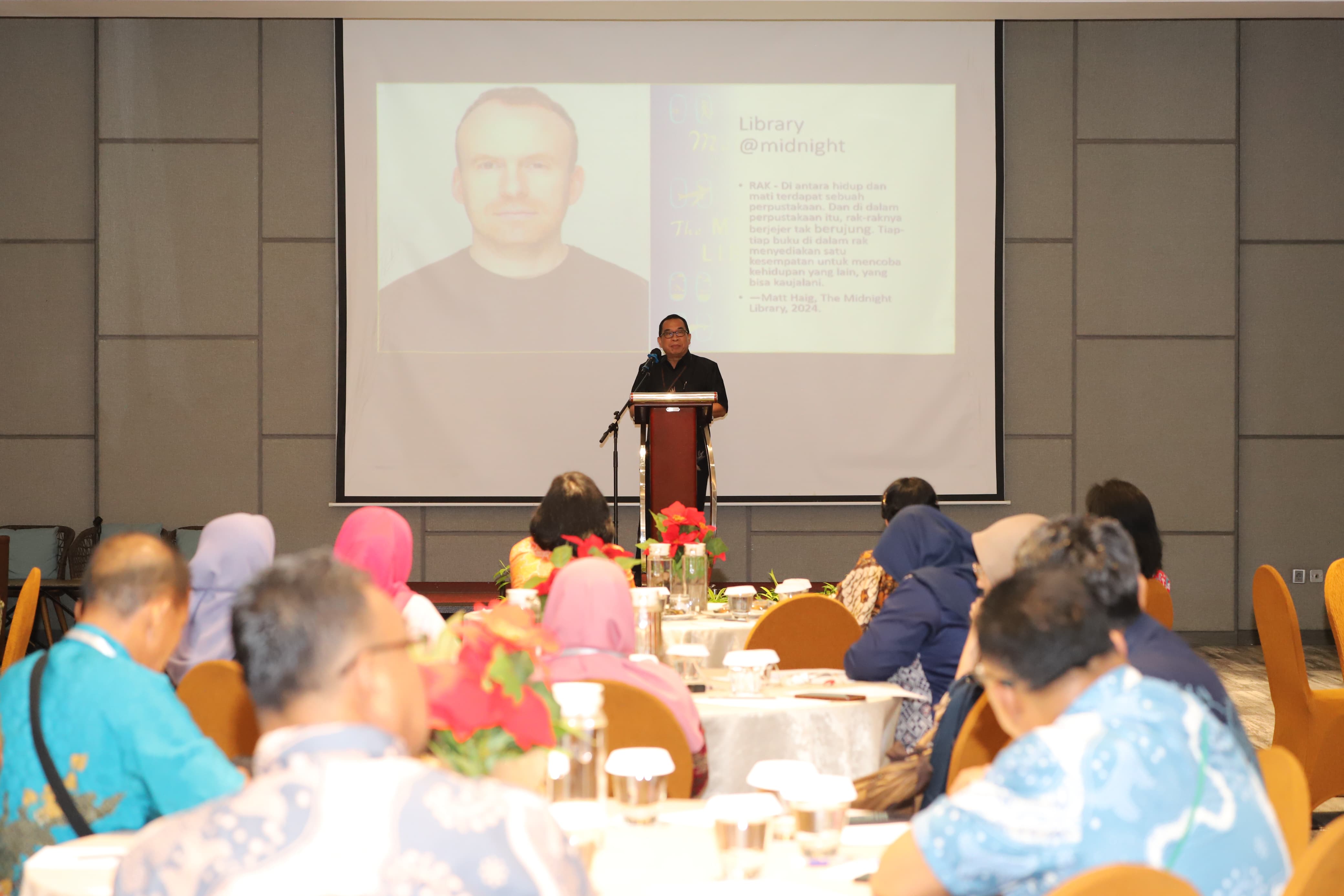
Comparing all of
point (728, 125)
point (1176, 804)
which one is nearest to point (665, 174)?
point (728, 125)

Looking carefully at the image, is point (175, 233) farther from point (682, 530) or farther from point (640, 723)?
point (640, 723)

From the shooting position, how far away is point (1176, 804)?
1395 mm

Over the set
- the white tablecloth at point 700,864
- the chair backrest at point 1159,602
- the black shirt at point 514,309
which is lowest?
the white tablecloth at point 700,864

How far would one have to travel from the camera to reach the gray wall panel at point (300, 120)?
292 inches

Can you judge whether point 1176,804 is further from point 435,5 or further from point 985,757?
point 435,5

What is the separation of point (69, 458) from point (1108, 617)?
7.24 meters

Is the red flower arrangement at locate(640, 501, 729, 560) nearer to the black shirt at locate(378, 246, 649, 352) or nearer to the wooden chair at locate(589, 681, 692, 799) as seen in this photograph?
the wooden chair at locate(589, 681, 692, 799)

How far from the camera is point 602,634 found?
251 centimetres

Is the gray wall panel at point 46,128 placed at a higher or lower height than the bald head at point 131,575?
higher

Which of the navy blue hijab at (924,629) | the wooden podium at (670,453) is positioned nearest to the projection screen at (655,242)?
the wooden podium at (670,453)

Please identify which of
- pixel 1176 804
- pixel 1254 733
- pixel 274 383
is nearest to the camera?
pixel 1176 804

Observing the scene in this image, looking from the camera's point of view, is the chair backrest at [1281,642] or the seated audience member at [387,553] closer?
the seated audience member at [387,553]

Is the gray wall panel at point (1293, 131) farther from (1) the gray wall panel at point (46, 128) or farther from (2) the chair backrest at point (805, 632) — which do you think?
(1) the gray wall panel at point (46, 128)

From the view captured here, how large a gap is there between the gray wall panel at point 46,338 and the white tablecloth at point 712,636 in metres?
5.07
